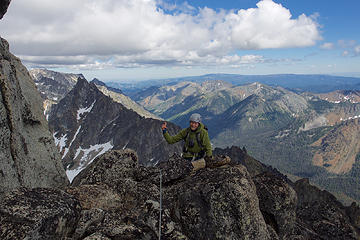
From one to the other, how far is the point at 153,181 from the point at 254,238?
319 inches

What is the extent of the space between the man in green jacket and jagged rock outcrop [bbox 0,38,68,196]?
11.0m

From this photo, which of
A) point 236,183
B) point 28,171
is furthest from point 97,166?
point 236,183

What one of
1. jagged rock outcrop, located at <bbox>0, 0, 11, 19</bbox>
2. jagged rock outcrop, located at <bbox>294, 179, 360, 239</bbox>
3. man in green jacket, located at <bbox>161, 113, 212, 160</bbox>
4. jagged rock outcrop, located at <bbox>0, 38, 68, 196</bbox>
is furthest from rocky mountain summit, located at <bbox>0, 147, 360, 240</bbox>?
jagged rock outcrop, located at <bbox>0, 0, 11, 19</bbox>

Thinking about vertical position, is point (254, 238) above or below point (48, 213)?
below

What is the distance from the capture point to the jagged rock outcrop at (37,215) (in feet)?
30.7

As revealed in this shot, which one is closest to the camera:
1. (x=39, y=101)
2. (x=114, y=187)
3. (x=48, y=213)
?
(x=48, y=213)

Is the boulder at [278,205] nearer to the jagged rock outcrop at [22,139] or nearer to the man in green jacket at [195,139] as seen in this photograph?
the man in green jacket at [195,139]

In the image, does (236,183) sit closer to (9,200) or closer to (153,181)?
(153,181)

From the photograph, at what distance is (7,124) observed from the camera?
17.7 meters

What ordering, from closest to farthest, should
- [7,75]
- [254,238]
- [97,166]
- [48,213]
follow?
[48,213]
[254,238]
[7,75]
[97,166]

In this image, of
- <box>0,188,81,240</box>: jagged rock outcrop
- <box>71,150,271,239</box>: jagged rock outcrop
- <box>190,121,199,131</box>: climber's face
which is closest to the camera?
<box>0,188,81,240</box>: jagged rock outcrop

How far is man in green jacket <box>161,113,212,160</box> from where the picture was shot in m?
17.5

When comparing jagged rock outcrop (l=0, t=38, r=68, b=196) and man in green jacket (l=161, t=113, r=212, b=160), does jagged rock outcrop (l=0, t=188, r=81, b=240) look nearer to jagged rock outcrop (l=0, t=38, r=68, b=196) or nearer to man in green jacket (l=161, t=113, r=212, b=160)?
jagged rock outcrop (l=0, t=38, r=68, b=196)

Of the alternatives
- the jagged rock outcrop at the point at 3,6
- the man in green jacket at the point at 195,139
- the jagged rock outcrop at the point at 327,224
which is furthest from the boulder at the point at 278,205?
the jagged rock outcrop at the point at 3,6
